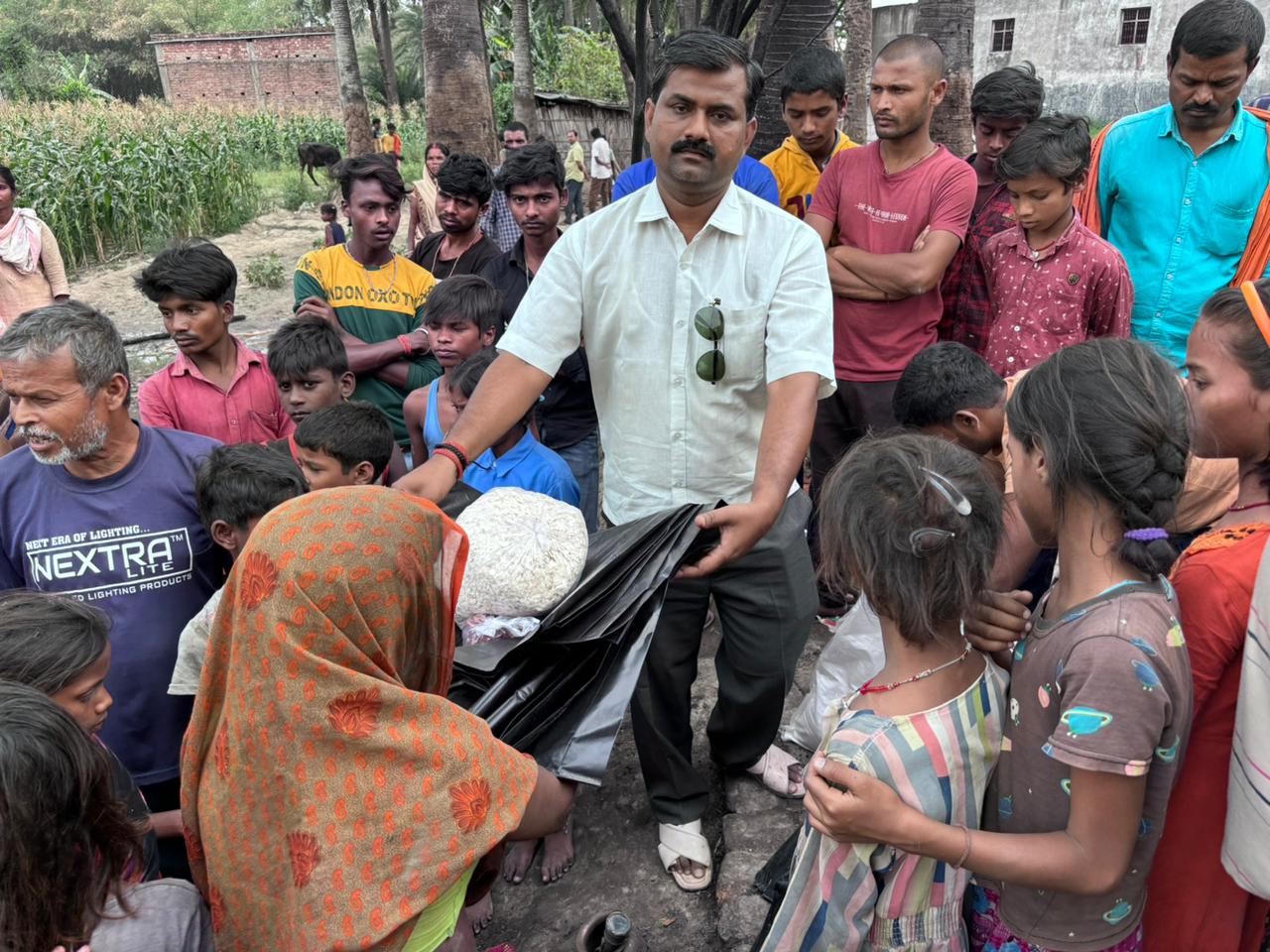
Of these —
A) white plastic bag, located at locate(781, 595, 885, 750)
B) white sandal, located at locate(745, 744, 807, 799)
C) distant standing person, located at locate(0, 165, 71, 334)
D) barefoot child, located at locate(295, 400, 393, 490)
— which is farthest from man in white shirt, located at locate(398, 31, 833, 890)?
distant standing person, located at locate(0, 165, 71, 334)

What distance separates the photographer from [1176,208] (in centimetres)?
324

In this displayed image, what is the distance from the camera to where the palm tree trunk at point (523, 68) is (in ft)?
49.6

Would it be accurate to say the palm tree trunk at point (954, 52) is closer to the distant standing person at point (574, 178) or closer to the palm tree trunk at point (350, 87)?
the distant standing person at point (574, 178)

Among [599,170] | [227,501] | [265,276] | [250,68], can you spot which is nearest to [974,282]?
[227,501]

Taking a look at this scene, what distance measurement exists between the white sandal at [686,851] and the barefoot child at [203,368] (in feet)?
6.27

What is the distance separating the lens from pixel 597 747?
1.80 metres

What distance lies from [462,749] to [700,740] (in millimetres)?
1899

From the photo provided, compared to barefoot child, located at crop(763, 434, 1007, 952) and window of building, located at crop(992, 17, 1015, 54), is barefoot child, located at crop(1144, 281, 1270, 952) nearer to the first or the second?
barefoot child, located at crop(763, 434, 1007, 952)

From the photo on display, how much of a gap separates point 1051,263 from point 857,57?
8526 mm

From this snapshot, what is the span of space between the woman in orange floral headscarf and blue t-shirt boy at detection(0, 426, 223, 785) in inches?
34.4

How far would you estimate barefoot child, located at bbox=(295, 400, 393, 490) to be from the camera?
2.74m

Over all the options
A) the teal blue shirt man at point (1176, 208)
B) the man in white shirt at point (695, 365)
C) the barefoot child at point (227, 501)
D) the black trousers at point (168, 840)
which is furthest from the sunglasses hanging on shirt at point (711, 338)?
the teal blue shirt man at point (1176, 208)

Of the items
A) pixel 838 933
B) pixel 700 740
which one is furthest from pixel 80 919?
pixel 700 740

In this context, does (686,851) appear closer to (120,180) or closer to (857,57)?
(857,57)
